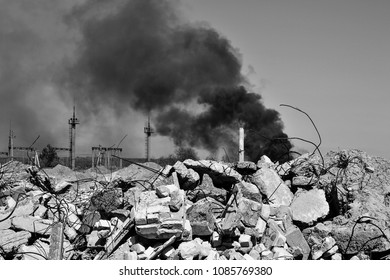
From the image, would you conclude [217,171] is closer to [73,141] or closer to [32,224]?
[32,224]

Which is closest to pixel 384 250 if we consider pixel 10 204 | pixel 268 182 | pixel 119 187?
pixel 268 182

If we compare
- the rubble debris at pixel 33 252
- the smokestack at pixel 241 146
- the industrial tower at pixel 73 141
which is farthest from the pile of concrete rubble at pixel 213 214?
the industrial tower at pixel 73 141

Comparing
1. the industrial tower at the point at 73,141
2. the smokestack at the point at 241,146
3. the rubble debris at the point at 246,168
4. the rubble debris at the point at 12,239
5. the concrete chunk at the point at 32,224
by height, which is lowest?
the rubble debris at the point at 12,239

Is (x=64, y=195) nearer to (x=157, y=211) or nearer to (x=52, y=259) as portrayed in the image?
(x=52, y=259)

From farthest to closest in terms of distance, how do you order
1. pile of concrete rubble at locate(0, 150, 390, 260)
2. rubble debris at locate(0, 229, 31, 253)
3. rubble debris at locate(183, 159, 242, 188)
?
rubble debris at locate(183, 159, 242, 188), rubble debris at locate(0, 229, 31, 253), pile of concrete rubble at locate(0, 150, 390, 260)

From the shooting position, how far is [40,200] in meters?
7.77

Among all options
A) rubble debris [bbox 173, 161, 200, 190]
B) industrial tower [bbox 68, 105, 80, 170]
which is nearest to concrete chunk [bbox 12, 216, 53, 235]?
rubble debris [bbox 173, 161, 200, 190]

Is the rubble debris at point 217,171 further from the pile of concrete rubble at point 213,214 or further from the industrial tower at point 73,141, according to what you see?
the industrial tower at point 73,141

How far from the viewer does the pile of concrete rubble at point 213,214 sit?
20.6 feet

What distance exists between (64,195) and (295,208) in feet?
14.3

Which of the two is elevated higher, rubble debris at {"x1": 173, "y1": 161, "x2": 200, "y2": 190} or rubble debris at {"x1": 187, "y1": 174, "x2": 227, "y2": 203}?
rubble debris at {"x1": 173, "y1": 161, "x2": 200, "y2": 190}

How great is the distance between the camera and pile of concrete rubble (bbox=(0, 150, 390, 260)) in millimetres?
6266

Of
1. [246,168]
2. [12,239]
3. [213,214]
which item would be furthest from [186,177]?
[12,239]

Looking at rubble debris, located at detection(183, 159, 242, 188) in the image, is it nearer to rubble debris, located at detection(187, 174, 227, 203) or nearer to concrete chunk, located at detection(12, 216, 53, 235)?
rubble debris, located at detection(187, 174, 227, 203)
